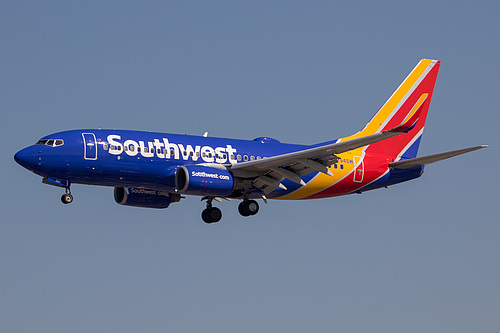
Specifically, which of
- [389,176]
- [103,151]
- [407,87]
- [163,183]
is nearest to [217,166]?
[163,183]

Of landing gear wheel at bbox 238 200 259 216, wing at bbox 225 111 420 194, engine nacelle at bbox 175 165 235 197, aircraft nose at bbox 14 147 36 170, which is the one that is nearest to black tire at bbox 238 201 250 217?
landing gear wheel at bbox 238 200 259 216

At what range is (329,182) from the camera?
5734cm

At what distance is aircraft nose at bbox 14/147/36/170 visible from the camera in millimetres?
50125

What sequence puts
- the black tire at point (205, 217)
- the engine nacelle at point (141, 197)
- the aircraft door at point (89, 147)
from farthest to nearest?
the black tire at point (205, 217), the engine nacelle at point (141, 197), the aircraft door at point (89, 147)

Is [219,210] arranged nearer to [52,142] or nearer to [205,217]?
[205,217]

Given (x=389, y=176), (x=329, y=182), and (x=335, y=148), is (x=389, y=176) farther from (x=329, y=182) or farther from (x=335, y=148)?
(x=335, y=148)

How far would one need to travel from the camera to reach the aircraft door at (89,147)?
165ft

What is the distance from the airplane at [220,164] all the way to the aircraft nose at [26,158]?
5 centimetres

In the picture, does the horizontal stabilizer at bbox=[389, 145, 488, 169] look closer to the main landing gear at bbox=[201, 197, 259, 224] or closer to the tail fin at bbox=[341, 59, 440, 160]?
the tail fin at bbox=[341, 59, 440, 160]

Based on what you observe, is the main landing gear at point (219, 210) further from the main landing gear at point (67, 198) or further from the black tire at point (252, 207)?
the main landing gear at point (67, 198)

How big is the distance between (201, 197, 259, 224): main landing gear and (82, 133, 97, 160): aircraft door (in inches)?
364

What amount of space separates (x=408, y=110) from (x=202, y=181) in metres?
17.7

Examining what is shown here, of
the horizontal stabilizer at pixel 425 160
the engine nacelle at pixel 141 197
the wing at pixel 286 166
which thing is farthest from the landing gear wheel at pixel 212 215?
the horizontal stabilizer at pixel 425 160

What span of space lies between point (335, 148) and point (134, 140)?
11159 mm
